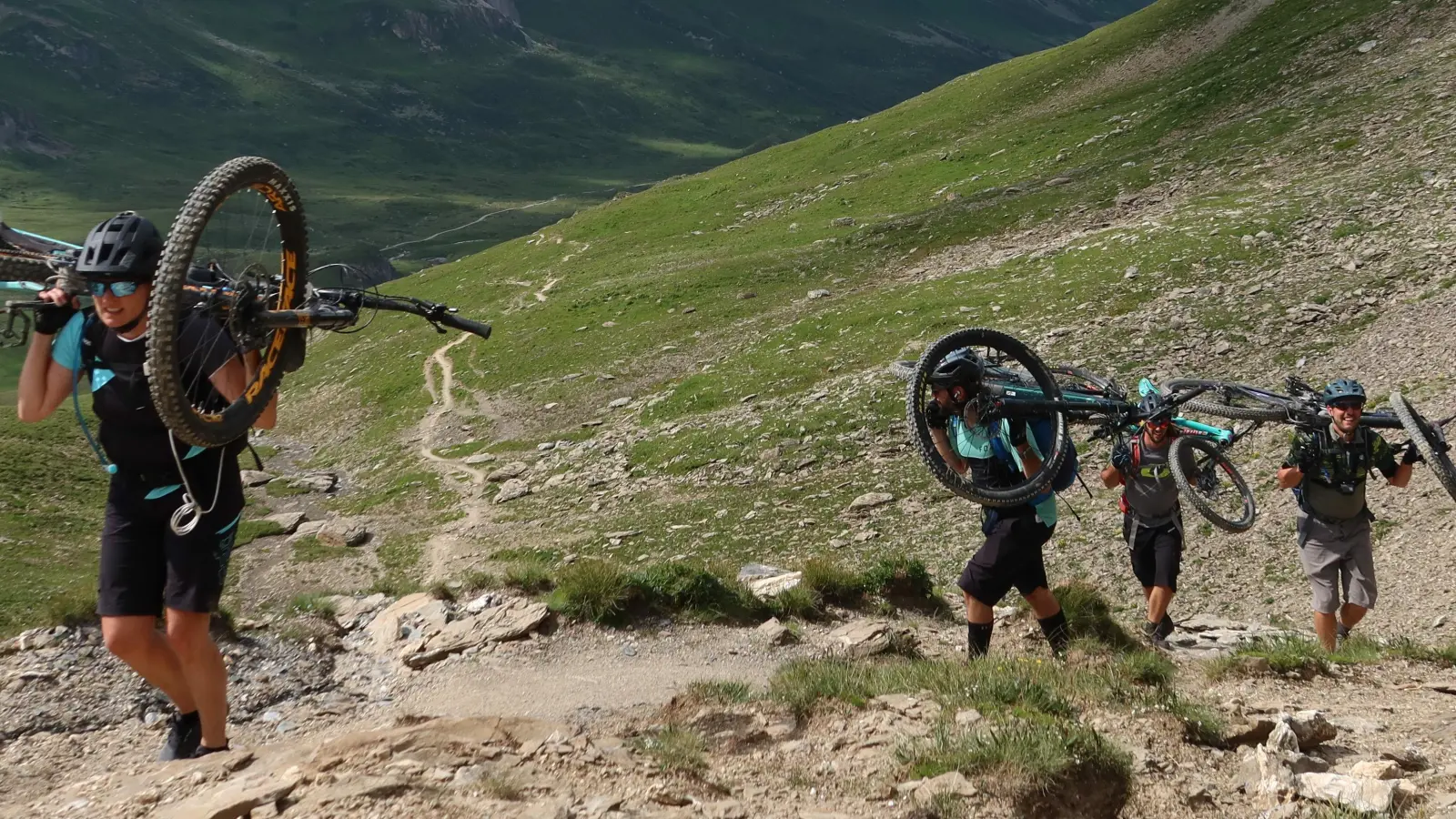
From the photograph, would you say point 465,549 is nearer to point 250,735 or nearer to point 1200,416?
point 250,735

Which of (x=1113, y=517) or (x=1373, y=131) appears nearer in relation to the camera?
(x=1113, y=517)

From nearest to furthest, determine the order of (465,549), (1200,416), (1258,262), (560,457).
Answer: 1. (1200,416)
2. (465,549)
3. (1258,262)
4. (560,457)

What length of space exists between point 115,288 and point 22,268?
1.35 m

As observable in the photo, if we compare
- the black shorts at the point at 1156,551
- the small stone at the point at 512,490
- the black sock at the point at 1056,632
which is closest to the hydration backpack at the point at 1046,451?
the black sock at the point at 1056,632

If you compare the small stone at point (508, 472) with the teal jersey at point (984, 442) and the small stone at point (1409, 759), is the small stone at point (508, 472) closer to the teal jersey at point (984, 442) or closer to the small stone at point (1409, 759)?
the teal jersey at point (984, 442)

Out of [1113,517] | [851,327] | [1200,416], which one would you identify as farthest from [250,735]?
[851,327]

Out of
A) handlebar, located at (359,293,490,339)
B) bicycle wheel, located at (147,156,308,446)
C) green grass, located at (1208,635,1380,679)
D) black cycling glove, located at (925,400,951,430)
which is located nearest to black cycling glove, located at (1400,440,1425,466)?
green grass, located at (1208,635,1380,679)

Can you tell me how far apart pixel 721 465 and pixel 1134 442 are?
14097mm

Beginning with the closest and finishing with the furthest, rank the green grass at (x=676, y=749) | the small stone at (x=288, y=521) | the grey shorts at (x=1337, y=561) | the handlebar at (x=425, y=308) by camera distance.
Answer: the green grass at (x=676, y=749) → the handlebar at (x=425, y=308) → the grey shorts at (x=1337, y=561) → the small stone at (x=288, y=521)

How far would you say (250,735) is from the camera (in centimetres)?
1005

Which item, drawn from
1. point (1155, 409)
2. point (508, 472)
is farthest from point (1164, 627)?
point (508, 472)

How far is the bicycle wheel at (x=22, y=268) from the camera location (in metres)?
7.38

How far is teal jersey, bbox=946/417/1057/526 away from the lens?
412 inches

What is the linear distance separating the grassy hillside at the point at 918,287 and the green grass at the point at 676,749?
36.5ft
